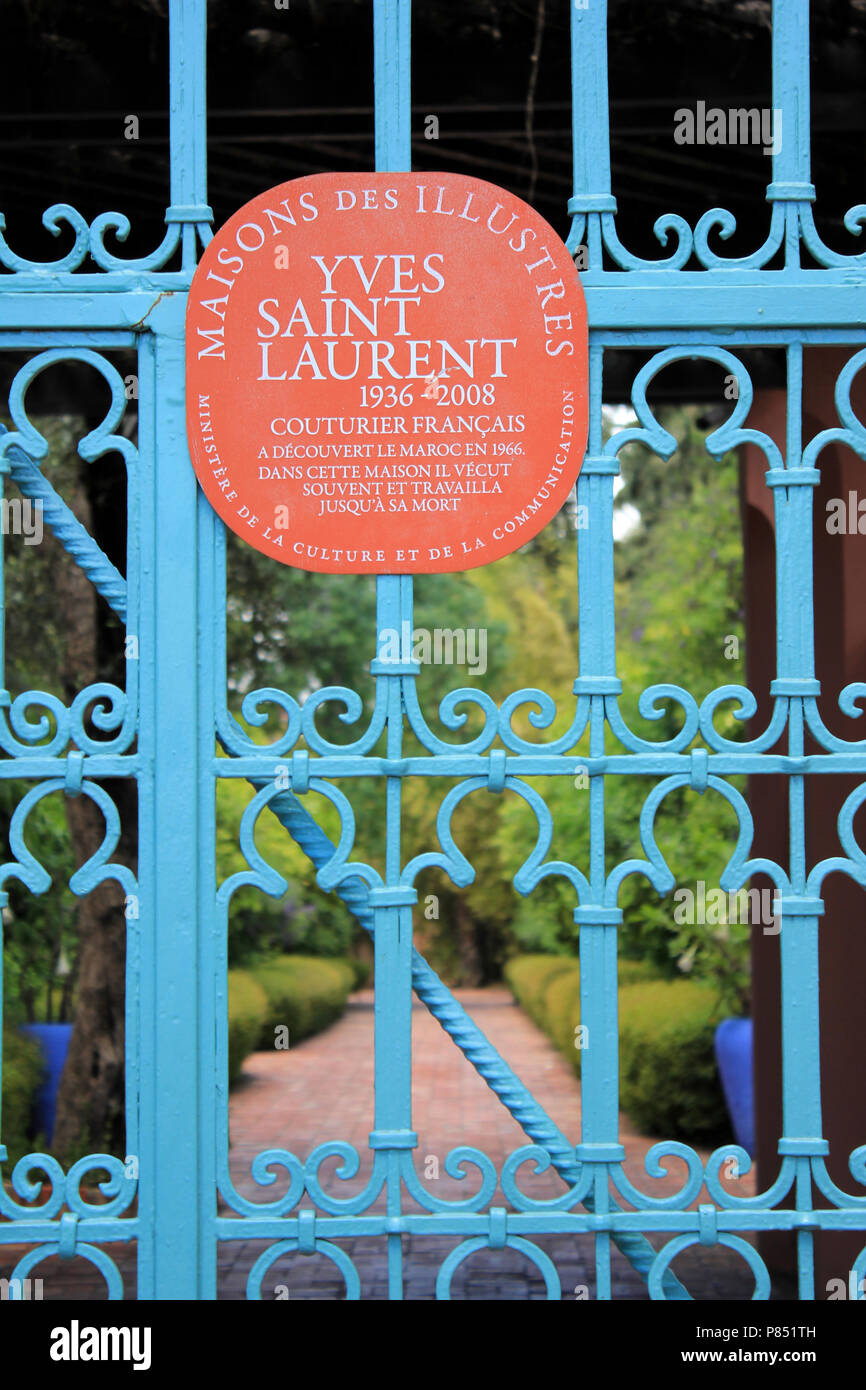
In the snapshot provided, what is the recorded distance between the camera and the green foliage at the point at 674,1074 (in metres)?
8.80

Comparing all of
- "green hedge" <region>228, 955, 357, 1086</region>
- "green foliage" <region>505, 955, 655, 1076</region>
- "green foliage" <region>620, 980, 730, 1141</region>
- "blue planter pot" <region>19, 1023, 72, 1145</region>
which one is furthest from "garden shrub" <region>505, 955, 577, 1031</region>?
"blue planter pot" <region>19, 1023, 72, 1145</region>

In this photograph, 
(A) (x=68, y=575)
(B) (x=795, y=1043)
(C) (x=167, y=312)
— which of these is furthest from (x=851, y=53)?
(A) (x=68, y=575)

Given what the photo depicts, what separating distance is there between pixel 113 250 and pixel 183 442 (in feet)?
9.72

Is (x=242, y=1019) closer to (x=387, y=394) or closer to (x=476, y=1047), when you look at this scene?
(x=476, y=1047)

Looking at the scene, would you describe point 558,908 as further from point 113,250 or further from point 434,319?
point 434,319

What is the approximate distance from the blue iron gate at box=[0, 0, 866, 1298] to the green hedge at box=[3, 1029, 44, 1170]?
5.37m

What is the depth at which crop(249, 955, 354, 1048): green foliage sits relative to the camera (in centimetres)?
1328

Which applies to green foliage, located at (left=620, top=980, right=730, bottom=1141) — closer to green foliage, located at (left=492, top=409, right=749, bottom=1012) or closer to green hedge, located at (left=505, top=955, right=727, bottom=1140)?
green hedge, located at (left=505, top=955, right=727, bottom=1140)

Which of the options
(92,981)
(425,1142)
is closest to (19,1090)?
(92,981)

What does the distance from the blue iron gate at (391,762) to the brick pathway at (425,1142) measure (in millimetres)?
318

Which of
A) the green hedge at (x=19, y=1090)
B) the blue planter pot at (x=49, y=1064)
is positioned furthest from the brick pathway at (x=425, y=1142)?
the green hedge at (x=19, y=1090)

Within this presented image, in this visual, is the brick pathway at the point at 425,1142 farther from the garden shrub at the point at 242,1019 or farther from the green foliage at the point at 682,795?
the green foliage at the point at 682,795

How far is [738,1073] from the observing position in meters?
8.12

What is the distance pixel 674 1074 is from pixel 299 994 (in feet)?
20.3
